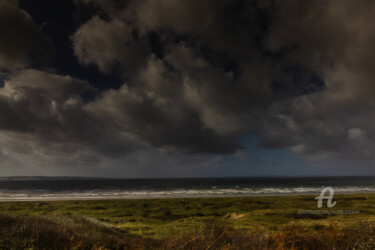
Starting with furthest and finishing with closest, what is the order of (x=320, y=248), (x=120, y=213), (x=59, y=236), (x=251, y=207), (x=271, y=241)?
(x=251, y=207) → (x=120, y=213) → (x=59, y=236) → (x=271, y=241) → (x=320, y=248)

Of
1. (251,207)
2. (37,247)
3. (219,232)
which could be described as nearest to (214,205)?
(251,207)

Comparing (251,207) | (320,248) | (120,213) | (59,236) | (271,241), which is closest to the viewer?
(320,248)

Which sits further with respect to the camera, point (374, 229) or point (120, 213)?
point (120, 213)

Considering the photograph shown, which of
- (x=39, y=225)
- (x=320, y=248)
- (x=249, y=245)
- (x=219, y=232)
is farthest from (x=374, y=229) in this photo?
(x=39, y=225)

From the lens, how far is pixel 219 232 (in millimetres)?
9805

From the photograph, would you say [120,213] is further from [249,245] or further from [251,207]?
[249,245]

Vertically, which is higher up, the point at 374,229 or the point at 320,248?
the point at 374,229

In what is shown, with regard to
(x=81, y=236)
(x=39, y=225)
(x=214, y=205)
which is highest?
(x=39, y=225)

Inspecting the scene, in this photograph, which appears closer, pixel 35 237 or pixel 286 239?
pixel 286 239

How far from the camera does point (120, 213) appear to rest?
37.9m

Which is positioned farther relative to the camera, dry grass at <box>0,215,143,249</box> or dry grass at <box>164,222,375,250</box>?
dry grass at <box>0,215,143,249</box>

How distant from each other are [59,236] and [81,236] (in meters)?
0.97

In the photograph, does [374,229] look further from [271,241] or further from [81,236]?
[81,236]

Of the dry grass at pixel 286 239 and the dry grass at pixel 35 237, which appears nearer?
the dry grass at pixel 286 239
